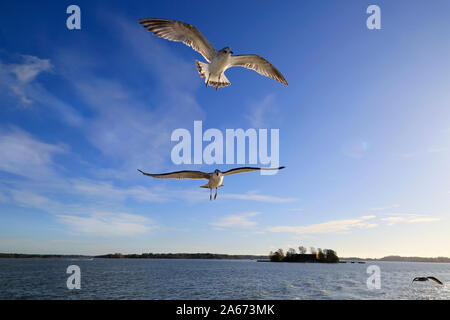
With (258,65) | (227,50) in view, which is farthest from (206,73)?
(258,65)

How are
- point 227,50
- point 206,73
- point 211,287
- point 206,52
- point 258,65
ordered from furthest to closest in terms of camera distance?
point 211,287, point 258,65, point 206,73, point 206,52, point 227,50

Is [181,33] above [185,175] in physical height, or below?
above

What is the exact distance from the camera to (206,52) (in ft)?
38.6

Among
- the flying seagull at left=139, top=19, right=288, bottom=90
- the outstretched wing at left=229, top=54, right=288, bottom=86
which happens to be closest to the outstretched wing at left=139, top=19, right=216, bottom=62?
the flying seagull at left=139, top=19, right=288, bottom=90

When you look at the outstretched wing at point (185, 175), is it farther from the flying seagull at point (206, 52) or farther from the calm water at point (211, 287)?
the calm water at point (211, 287)

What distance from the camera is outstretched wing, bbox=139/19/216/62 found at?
35.2ft

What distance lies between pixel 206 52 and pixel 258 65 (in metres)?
2.39

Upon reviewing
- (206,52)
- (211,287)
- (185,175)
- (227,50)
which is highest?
(206,52)

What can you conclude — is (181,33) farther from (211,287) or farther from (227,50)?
(211,287)

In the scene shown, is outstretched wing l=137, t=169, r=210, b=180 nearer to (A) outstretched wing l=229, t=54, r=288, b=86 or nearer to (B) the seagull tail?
(B) the seagull tail
